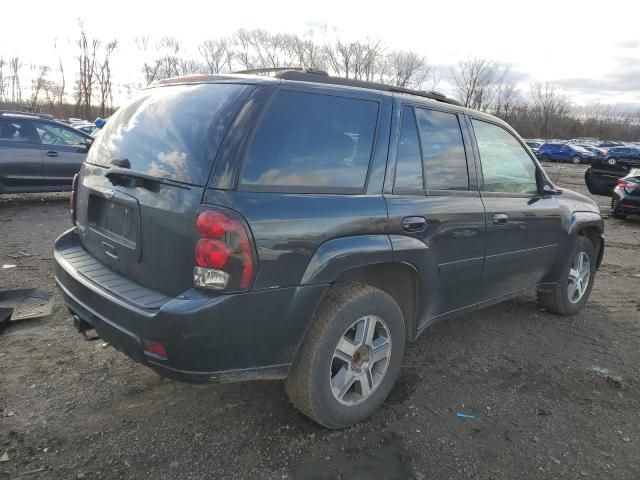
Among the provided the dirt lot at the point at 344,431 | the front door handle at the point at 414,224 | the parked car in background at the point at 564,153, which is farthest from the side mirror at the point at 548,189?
the parked car in background at the point at 564,153

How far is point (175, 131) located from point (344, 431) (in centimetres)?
188

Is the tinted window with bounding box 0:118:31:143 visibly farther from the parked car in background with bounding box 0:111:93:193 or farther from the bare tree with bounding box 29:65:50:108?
the bare tree with bounding box 29:65:50:108

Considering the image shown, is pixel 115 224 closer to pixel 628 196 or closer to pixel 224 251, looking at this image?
pixel 224 251

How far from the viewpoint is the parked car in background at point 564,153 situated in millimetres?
41844

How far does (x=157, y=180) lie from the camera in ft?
7.82

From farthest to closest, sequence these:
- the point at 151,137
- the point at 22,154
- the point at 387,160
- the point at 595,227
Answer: the point at 22,154 → the point at 595,227 → the point at 387,160 → the point at 151,137

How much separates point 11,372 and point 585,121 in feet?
370

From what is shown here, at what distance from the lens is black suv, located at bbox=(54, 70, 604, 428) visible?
87.1 inches

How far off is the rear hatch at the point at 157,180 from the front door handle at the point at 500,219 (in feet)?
6.57

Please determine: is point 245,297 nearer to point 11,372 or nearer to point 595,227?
point 11,372

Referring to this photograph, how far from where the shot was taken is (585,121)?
98438 mm

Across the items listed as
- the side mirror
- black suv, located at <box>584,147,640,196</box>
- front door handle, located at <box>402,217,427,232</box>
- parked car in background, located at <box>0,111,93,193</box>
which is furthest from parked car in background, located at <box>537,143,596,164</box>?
front door handle, located at <box>402,217,427,232</box>

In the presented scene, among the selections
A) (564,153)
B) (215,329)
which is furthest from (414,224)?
(564,153)

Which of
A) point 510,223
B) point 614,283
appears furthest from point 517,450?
point 614,283
